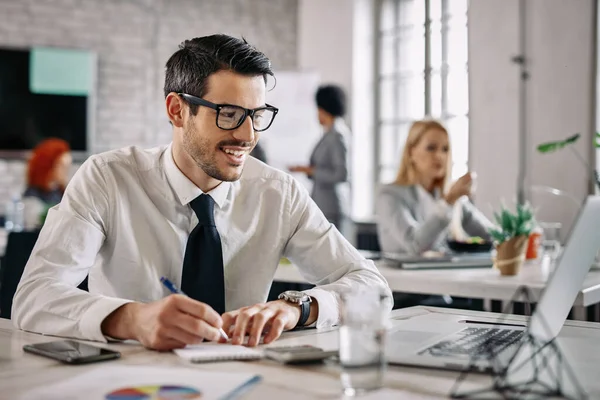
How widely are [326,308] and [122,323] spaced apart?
41 cm

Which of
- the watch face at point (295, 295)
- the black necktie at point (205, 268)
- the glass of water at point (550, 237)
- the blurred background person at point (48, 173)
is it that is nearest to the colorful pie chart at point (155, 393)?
the watch face at point (295, 295)

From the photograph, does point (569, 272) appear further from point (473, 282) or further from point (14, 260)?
point (14, 260)

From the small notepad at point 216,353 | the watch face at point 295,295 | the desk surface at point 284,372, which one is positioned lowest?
the desk surface at point 284,372

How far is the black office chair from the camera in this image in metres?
2.26

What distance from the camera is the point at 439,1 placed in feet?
20.0

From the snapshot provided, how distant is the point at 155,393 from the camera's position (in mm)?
986

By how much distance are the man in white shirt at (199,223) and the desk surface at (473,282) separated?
1.92 ft

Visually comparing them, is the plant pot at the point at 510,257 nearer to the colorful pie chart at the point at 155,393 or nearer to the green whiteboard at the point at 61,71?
the colorful pie chart at the point at 155,393

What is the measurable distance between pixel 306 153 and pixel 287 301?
542 centimetres

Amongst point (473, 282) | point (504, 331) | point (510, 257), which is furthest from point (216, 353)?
point (510, 257)

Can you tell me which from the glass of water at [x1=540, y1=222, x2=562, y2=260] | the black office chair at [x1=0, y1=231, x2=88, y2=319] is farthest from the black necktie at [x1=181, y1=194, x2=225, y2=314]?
the glass of water at [x1=540, y1=222, x2=562, y2=260]

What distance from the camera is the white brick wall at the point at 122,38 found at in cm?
643

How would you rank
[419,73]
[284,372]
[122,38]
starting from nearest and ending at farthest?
[284,372]
[419,73]
[122,38]

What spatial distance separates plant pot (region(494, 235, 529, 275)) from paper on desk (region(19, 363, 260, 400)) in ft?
5.16
